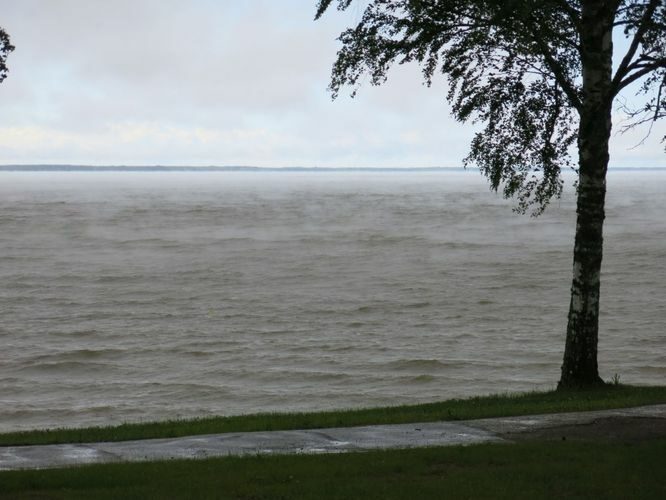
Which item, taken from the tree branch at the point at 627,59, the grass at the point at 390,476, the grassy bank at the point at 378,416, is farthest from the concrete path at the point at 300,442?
the tree branch at the point at 627,59

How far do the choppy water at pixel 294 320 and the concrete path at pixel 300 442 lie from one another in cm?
931

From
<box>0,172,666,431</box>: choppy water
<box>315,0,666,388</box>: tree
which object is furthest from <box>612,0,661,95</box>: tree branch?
<box>0,172,666,431</box>: choppy water

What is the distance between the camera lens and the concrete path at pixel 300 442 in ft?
47.2

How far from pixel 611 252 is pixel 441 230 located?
2558cm

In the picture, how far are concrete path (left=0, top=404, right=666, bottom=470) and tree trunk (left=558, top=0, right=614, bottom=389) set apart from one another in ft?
10.1

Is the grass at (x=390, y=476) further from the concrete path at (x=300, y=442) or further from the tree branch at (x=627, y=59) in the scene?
the tree branch at (x=627, y=59)

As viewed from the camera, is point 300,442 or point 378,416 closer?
point 300,442

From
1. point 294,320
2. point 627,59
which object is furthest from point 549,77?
point 294,320

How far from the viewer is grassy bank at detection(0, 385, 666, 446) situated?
16688mm

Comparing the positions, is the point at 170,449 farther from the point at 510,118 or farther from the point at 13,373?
the point at 13,373

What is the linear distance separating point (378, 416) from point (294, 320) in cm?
2237

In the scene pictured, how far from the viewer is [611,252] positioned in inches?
2687

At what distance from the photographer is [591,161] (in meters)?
19.1

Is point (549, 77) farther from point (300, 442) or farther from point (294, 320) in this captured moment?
point (294, 320)
